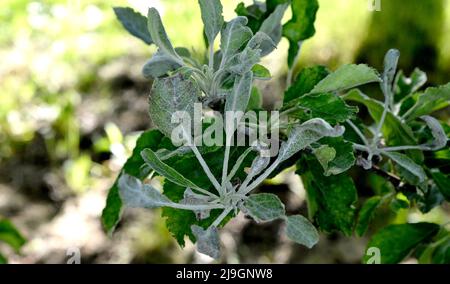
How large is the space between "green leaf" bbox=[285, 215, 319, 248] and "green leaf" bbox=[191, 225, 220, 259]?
0.20ft

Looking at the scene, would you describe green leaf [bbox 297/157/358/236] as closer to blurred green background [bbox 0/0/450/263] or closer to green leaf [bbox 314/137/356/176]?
green leaf [bbox 314/137/356/176]

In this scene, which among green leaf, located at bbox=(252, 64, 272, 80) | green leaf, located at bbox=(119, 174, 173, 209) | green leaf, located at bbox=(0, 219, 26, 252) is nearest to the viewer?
green leaf, located at bbox=(119, 174, 173, 209)

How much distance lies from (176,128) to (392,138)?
0.29 metres

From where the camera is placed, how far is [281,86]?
7.82 ft

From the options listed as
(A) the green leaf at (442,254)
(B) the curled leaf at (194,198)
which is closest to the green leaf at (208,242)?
(B) the curled leaf at (194,198)

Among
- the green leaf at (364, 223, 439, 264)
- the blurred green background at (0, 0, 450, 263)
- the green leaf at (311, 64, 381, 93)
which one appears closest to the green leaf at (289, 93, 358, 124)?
the green leaf at (311, 64, 381, 93)

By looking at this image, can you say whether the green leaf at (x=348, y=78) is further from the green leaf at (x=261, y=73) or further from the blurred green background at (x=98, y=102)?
the blurred green background at (x=98, y=102)

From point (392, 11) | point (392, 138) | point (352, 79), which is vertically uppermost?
point (352, 79)

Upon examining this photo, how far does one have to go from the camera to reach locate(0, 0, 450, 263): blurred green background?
2.04m

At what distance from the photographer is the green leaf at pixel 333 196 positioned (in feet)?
1.97

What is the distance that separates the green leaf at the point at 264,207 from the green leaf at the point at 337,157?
50 mm
